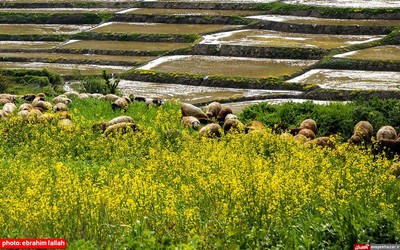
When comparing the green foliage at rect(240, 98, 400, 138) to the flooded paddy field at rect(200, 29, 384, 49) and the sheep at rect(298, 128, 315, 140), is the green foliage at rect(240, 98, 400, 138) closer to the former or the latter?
the sheep at rect(298, 128, 315, 140)

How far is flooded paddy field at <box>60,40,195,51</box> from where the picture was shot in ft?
80.0

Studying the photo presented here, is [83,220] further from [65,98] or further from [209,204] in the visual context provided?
[65,98]

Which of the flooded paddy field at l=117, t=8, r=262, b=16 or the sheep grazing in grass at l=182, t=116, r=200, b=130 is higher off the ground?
the sheep grazing in grass at l=182, t=116, r=200, b=130

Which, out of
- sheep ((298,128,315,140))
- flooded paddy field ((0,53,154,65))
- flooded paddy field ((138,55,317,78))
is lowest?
flooded paddy field ((0,53,154,65))

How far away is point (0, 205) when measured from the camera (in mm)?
7668

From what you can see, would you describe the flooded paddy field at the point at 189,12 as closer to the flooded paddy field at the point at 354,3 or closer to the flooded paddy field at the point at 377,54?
the flooded paddy field at the point at 354,3

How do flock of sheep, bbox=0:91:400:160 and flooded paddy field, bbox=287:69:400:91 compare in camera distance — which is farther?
flooded paddy field, bbox=287:69:400:91

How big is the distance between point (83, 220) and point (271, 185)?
1.47 m

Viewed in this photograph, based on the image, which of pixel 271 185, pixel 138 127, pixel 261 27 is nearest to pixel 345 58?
pixel 261 27

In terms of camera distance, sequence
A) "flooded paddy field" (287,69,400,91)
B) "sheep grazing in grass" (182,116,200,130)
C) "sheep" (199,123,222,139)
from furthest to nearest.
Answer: "flooded paddy field" (287,69,400,91) → "sheep grazing in grass" (182,116,200,130) → "sheep" (199,123,222,139)

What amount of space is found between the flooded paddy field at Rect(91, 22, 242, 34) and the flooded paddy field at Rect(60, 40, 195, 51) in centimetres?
82

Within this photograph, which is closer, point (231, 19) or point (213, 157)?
point (213, 157)

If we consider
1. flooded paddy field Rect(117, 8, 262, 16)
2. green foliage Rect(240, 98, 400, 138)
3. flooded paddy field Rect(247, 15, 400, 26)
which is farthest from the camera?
flooded paddy field Rect(117, 8, 262, 16)

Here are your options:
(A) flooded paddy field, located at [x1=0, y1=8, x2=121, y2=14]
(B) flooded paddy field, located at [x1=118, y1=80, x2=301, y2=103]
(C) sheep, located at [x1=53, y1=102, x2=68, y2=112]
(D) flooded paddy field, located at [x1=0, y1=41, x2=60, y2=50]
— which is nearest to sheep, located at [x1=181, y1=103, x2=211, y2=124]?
(C) sheep, located at [x1=53, y1=102, x2=68, y2=112]
